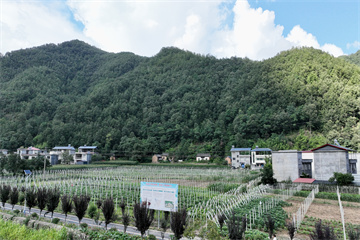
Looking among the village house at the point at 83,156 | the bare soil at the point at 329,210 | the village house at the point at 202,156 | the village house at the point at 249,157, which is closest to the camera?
the bare soil at the point at 329,210

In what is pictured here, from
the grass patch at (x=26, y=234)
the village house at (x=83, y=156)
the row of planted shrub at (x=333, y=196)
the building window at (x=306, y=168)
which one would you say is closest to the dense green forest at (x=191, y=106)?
the village house at (x=83, y=156)

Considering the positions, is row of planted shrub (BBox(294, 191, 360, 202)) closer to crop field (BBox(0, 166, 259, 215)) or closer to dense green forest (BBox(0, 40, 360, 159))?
crop field (BBox(0, 166, 259, 215))

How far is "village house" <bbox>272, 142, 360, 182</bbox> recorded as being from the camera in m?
28.2

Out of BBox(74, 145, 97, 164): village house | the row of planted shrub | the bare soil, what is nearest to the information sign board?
the bare soil

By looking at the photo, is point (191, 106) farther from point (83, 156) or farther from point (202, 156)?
point (83, 156)

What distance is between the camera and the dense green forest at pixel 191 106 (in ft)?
229

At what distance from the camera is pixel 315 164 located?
29.8m

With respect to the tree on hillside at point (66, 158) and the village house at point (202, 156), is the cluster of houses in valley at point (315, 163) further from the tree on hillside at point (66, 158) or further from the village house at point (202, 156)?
the tree on hillside at point (66, 158)

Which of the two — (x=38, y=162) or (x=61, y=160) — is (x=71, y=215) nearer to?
(x=38, y=162)

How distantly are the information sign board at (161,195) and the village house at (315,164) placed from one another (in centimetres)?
2181

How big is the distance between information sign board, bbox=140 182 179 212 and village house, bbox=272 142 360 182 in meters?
21.8

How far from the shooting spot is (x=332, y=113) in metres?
67.3

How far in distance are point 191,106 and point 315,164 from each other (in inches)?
2679

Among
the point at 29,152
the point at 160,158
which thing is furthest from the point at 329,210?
the point at 29,152
